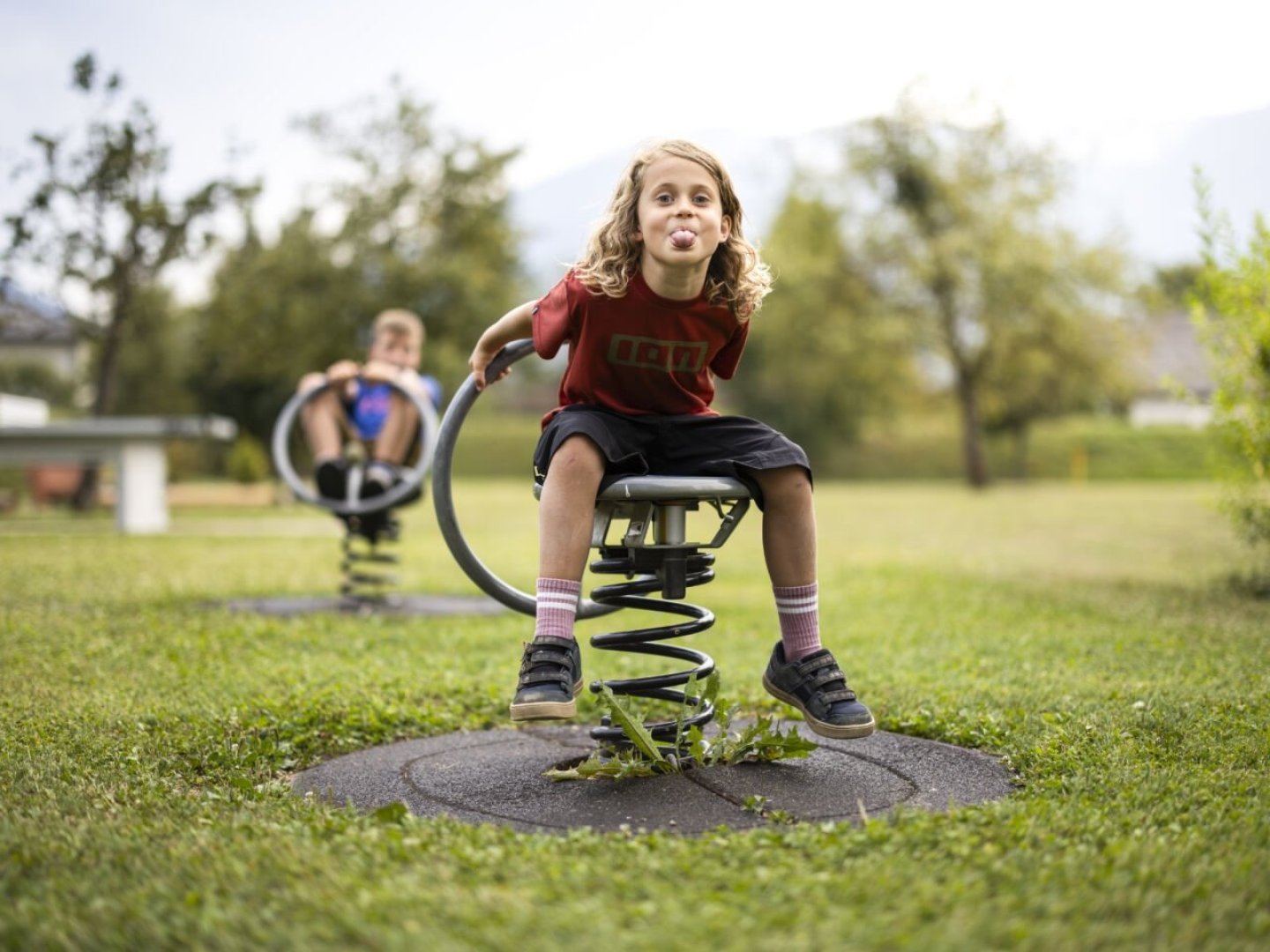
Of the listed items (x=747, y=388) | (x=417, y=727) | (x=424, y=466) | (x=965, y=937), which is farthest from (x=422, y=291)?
(x=965, y=937)

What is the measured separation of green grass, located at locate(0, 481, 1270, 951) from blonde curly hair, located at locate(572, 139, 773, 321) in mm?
1331

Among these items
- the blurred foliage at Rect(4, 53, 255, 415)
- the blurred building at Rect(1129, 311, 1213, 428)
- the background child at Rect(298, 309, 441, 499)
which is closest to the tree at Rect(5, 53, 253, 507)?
the blurred foliage at Rect(4, 53, 255, 415)

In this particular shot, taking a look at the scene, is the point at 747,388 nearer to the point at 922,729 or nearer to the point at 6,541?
the point at 6,541

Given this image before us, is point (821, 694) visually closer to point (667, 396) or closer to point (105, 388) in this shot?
point (667, 396)

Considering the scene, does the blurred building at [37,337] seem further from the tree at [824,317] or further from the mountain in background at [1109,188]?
the tree at [824,317]

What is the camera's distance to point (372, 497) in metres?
5.96

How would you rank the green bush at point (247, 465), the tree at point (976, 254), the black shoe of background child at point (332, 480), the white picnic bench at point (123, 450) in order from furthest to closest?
1. the tree at point (976, 254)
2. the green bush at point (247, 465)
3. the white picnic bench at point (123, 450)
4. the black shoe of background child at point (332, 480)

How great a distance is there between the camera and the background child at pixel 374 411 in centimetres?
605

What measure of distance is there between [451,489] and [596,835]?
1293 mm

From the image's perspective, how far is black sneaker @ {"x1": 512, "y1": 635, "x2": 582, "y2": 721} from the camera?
2586mm

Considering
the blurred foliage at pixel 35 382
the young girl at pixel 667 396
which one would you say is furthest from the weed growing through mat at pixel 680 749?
Answer: the blurred foliage at pixel 35 382

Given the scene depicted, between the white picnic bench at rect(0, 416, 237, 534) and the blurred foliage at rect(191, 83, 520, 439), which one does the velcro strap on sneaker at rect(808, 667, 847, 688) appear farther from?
the blurred foliage at rect(191, 83, 520, 439)

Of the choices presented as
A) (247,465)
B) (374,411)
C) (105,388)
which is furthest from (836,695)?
(247,465)

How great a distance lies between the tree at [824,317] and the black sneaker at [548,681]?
24.7 meters
